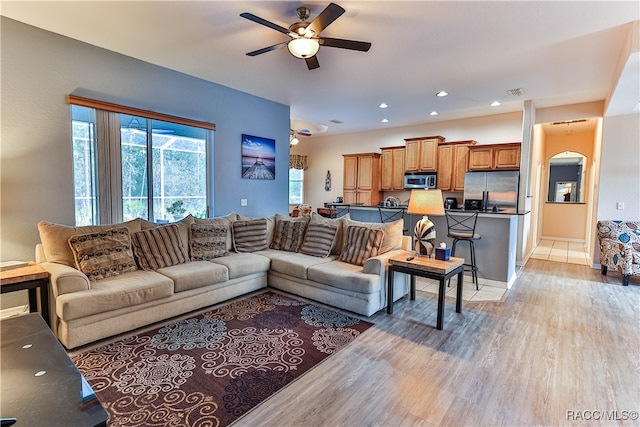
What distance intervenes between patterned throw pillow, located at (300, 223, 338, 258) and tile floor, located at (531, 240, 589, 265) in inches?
201

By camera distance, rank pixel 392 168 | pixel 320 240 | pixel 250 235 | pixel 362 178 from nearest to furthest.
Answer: pixel 320 240 < pixel 250 235 < pixel 392 168 < pixel 362 178

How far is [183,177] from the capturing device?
4.51 m

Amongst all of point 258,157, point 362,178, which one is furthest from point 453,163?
point 258,157

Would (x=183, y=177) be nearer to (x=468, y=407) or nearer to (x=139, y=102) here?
(x=139, y=102)

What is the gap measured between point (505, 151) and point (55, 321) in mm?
7182

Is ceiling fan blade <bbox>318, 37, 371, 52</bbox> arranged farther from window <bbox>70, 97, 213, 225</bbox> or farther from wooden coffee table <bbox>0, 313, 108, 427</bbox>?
wooden coffee table <bbox>0, 313, 108, 427</bbox>

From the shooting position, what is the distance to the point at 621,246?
470 cm

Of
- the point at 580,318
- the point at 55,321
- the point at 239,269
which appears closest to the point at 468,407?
the point at 580,318

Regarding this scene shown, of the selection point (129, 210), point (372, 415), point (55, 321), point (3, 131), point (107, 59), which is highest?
point (107, 59)

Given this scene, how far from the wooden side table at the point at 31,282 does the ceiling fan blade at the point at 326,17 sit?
3.01 metres

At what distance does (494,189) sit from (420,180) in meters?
1.59

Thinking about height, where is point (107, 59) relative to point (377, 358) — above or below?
above

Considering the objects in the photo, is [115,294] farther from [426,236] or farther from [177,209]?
[426,236]

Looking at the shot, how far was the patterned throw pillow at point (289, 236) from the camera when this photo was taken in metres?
4.43
